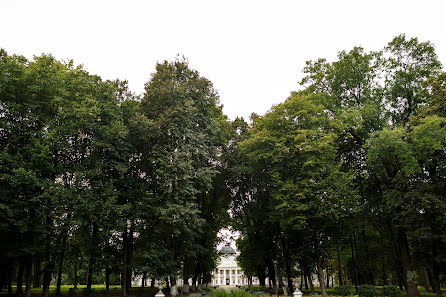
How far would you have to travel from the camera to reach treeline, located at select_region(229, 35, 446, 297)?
18.5 meters

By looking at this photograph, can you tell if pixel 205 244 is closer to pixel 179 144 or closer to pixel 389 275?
pixel 179 144

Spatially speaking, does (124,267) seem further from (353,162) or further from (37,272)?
(353,162)

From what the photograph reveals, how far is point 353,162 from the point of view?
80.8ft

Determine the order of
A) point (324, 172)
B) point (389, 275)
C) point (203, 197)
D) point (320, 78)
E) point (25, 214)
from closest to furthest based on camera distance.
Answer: point (25, 214), point (324, 172), point (320, 78), point (203, 197), point (389, 275)

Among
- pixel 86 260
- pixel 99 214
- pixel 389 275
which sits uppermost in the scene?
pixel 99 214

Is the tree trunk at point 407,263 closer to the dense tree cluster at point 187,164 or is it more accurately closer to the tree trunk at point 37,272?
the dense tree cluster at point 187,164

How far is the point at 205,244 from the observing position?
27656mm

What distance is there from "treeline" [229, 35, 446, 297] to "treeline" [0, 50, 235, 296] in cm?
548

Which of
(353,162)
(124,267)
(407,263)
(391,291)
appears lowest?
(391,291)

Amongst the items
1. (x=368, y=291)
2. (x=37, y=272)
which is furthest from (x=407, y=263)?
(x=37, y=272)

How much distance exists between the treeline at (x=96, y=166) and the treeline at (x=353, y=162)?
18.0 ft

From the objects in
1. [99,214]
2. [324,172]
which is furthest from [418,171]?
[99,214]

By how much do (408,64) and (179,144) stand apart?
724 inches

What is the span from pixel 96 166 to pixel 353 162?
1969 cm
